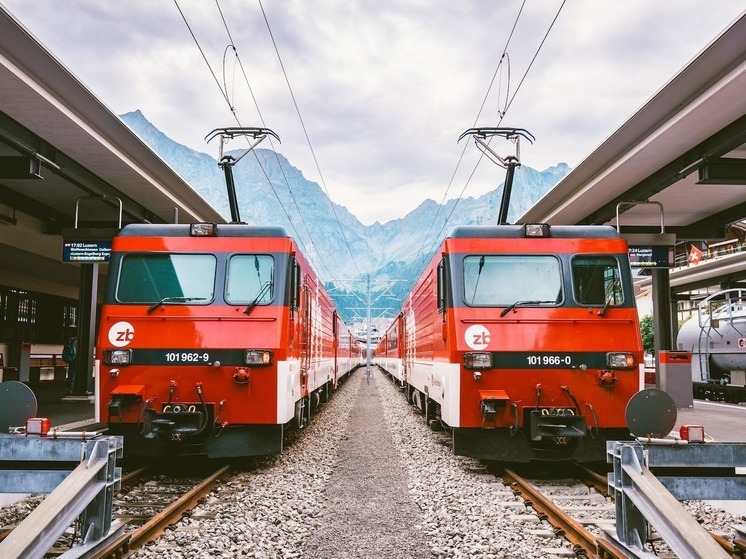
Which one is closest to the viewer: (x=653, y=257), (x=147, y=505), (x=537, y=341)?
(x=147, y=505)

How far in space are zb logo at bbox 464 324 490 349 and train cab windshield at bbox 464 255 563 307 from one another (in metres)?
0.29

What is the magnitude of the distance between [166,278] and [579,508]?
5.05 m

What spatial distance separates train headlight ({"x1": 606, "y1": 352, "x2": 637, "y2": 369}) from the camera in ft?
23.4

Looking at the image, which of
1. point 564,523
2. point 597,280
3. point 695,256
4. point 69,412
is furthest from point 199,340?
point 695,256

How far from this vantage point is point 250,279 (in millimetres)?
7566

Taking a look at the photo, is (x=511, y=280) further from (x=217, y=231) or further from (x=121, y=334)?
(x=121, y=334)

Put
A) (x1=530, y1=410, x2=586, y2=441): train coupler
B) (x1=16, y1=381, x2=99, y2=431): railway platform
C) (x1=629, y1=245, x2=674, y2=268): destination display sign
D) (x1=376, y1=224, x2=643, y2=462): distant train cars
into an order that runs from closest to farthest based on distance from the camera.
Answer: (x1=530, y1=410, x2=586, y2=441): train coupler
(x1=376, y1=224, x2=643, y2=462): distant train cars
(x1=16, y1=381, x2=99, y2=431): railway platform
(x1=629, y1=245, x2=674, y2=268): destination display sign

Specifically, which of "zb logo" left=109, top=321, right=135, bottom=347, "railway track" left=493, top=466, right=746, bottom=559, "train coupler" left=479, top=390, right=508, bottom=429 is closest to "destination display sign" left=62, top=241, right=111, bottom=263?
"zb logo" left=109, top=321, right=135, bottom=347

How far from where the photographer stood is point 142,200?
14.5 meters

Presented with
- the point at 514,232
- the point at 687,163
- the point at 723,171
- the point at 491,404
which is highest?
the point at 687,163

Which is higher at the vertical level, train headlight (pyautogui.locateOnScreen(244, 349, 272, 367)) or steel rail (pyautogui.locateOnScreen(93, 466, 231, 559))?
train headlight (pyautogui.locateOnScreen(244, 349, 272, 367))

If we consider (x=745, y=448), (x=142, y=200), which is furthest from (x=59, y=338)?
(x=745, y=448)

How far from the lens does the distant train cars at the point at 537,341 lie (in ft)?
22.9

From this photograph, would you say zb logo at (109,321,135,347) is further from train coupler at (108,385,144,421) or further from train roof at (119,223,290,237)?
train roof at (119,223,290,237)
